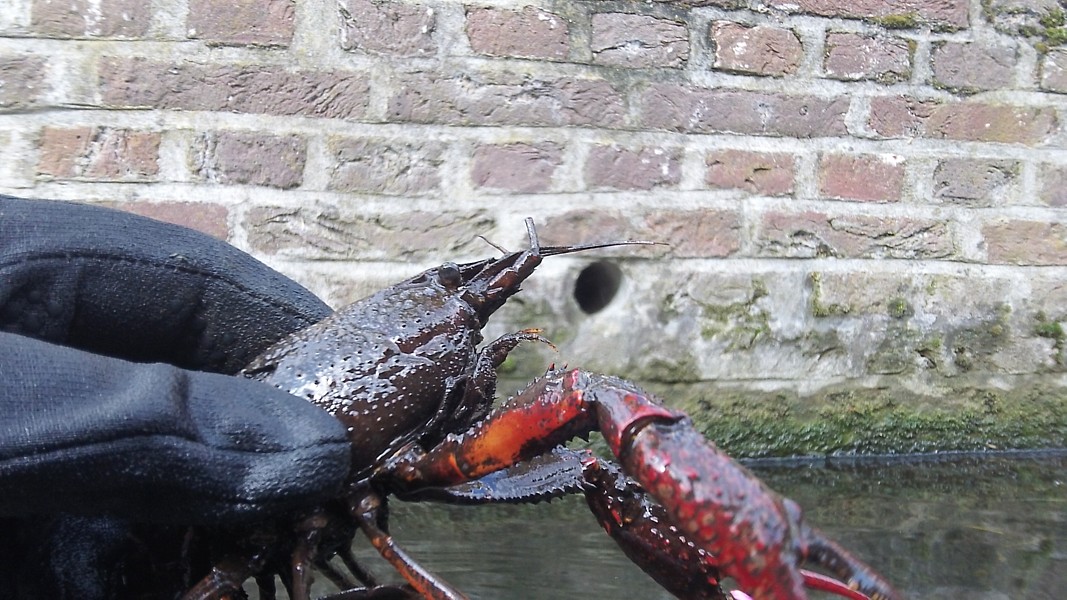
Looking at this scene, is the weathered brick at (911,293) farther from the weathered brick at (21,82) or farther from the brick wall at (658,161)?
the weathered brick at (21,82)

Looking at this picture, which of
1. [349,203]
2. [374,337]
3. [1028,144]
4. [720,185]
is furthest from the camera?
[1028,144]

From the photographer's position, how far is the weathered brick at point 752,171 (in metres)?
2.18

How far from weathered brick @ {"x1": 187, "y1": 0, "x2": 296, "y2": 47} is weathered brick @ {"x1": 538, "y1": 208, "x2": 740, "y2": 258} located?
717 mm

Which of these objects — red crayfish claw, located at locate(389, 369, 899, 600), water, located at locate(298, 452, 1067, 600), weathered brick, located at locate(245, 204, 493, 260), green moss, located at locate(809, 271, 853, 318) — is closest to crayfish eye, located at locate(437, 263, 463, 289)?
red crayfish claw, located at locate(389, 369, 899, 600)

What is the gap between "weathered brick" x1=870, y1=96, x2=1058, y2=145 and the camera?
2.25 m

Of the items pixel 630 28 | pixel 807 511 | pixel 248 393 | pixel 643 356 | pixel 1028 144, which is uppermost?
pixel 630 28

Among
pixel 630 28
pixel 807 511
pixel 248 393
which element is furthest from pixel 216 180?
pixel 807 511

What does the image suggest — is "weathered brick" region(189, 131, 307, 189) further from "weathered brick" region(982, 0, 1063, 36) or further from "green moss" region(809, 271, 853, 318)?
"weathered brick" region(982, 0, 1063, 36)

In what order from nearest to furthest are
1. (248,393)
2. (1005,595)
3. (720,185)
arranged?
(248,393)
(1005,595)
(720,185)

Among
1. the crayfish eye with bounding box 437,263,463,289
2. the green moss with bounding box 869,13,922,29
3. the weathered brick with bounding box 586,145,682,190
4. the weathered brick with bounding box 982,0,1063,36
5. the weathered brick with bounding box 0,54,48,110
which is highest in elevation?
the weathered brick with bounding box 982,0,1063,36

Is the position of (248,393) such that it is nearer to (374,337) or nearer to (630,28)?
(374,337)

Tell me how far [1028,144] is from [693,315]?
0.99 meters

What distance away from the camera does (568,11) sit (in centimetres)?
209

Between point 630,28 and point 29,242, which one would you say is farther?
point 630,28
